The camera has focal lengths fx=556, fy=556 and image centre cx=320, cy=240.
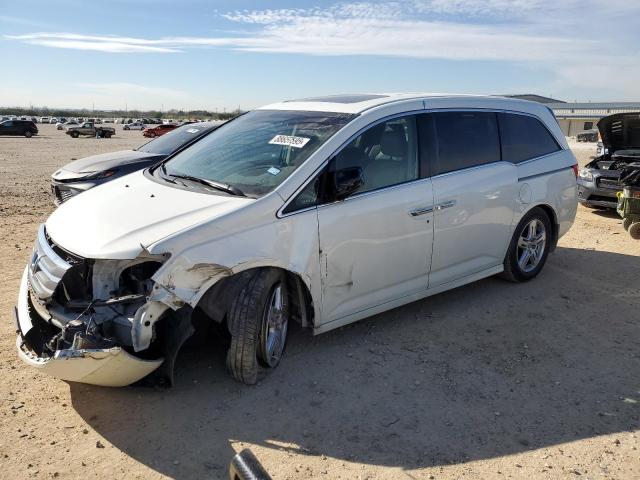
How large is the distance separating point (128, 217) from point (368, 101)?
2.12 meters

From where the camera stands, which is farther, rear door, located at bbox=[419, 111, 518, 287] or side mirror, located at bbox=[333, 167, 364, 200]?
rear door, located at bbox=[419, 111, 518, 287]

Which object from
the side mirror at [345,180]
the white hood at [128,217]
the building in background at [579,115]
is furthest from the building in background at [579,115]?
the white hood at [128,217]

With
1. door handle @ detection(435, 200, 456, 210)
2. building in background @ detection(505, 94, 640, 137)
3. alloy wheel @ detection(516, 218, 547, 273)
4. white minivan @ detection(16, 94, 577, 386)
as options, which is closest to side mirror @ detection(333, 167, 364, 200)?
white minivan @ detection(16, 94, 577, 386)

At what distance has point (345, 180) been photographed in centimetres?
380

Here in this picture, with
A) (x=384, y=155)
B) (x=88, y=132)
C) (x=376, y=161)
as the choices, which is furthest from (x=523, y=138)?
(x=88, y=132)

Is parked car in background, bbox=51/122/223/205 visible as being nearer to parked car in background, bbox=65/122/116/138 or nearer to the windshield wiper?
the windshield wiper

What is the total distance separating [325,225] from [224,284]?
80 cm

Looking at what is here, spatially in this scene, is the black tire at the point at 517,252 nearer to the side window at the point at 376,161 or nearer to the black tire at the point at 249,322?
the side window at the point at 376,161

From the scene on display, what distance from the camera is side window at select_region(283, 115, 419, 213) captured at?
3.80 meters

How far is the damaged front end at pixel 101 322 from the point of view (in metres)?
3.03

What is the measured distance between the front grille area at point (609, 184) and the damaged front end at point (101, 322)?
27.3ft

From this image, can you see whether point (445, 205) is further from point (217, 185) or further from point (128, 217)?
point (128, 217)

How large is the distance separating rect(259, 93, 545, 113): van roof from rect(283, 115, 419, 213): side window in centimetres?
22

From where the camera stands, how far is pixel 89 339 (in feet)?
9.91
